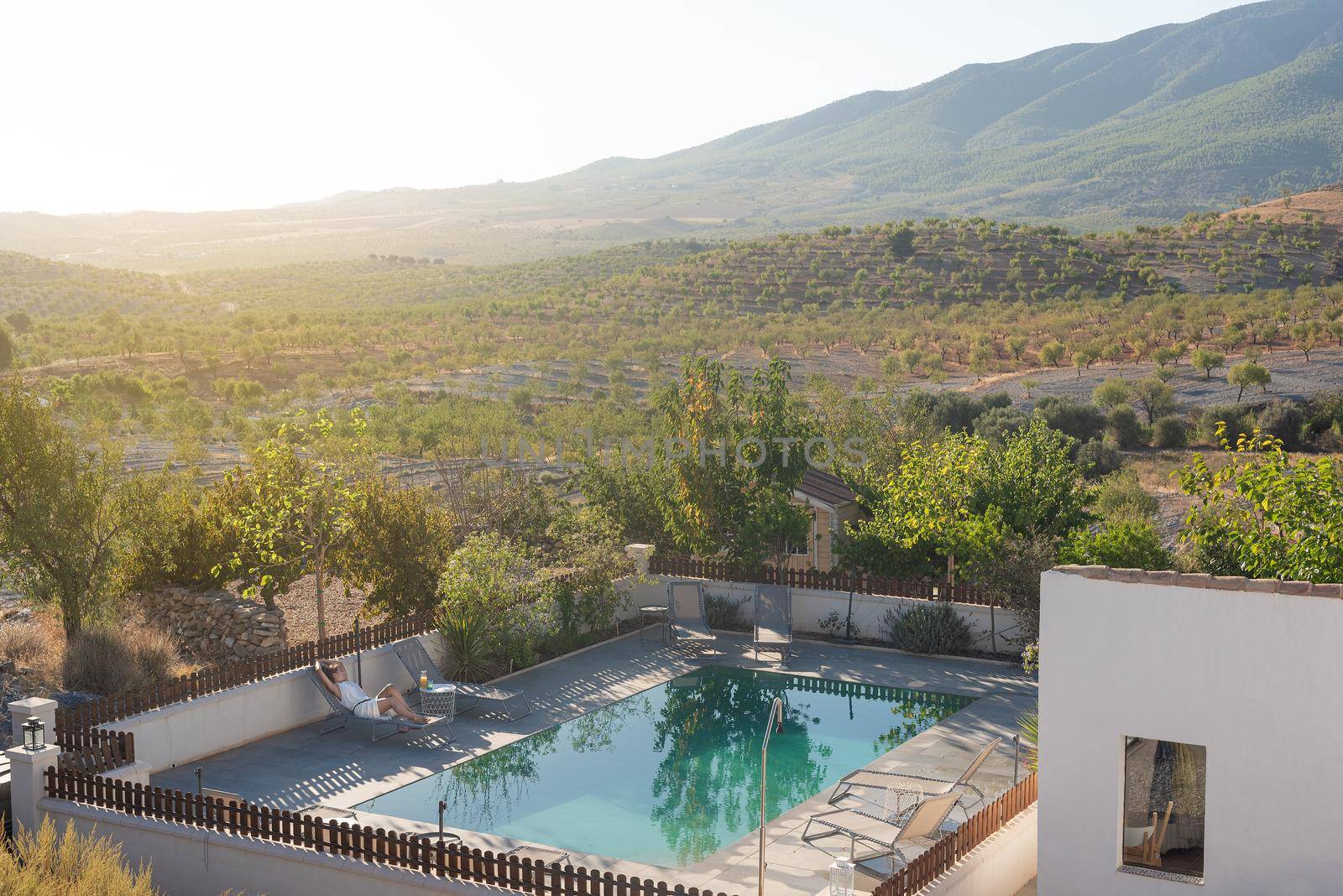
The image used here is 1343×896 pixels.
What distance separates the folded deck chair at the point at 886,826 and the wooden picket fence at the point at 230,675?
5.43 metres

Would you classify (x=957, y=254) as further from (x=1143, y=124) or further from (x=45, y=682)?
(x=1143, y=124)

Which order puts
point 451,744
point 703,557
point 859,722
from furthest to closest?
point 703,557, point 859,722, point 451,744

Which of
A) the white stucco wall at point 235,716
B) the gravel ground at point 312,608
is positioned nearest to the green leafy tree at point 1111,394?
the gravel ground at point 312,608

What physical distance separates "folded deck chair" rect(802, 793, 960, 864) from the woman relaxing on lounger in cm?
415

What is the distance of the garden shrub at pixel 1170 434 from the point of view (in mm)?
35219

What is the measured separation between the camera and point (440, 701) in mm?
11727

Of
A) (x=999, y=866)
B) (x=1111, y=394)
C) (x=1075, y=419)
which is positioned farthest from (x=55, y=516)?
(x=1111, y=394)

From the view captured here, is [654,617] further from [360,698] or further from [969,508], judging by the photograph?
[360,698]

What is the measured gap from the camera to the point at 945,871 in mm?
7336

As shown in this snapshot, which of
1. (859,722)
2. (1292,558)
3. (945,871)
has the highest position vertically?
(1292,558)

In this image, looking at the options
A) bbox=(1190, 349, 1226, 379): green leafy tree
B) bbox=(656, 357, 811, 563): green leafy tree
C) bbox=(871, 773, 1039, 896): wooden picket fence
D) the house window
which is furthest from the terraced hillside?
the house window

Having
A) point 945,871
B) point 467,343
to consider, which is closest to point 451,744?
point 945,871

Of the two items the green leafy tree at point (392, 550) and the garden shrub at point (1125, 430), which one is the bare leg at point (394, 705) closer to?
the green leafy tree at point (392, 550)

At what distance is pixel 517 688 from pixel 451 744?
1.86 meters
